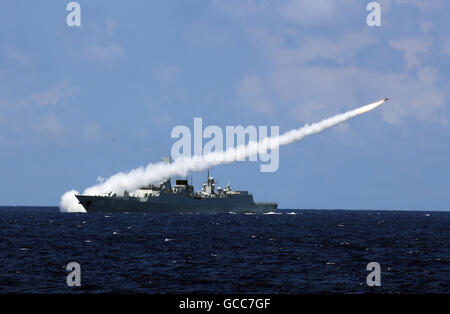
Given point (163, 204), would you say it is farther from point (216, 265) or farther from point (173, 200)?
point (216, 265)

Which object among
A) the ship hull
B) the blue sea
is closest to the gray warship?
the ship hull

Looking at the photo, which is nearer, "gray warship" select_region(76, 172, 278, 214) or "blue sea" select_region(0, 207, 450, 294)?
"blue sea" select_region(0, 207, 450, 294)

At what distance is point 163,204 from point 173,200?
7.29 ft

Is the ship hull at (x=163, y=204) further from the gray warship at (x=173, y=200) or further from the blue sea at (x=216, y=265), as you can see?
the blue sea at (x=216, y=265)

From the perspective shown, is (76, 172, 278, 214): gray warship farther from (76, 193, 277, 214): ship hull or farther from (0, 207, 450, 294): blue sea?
(0, 207, 450, 294): blue sea

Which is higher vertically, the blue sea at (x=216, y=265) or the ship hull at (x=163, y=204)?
the ship hull at (x=163, y=204)

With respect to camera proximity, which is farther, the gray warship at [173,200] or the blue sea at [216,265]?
the gray warship at [173,200]

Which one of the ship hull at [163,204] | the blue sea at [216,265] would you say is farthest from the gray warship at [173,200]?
the blue sea at [216,265]

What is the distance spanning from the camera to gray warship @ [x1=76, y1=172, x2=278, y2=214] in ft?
383

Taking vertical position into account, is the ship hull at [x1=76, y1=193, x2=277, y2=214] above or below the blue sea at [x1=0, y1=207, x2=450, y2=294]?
above

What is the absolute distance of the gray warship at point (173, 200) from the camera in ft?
383

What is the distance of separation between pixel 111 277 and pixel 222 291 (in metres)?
7.04
